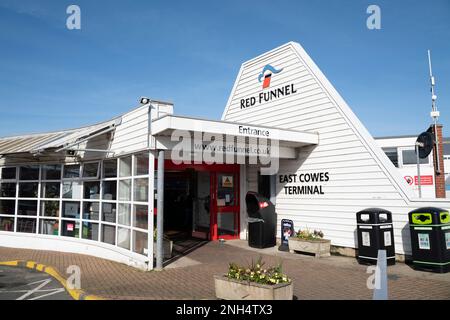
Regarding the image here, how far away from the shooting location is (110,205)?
10.2 meters

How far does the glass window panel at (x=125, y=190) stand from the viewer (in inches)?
369

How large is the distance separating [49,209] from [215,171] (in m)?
5.64

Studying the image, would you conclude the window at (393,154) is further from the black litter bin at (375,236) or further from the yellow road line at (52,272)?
the yellow road line at (52,272)

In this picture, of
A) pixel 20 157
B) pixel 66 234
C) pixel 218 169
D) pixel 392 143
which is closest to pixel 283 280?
pixel 218 169

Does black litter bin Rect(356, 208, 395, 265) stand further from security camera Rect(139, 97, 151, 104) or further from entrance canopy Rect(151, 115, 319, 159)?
security camera Rect(139, 97, 151, 104)

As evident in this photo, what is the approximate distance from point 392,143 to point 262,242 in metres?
15.5

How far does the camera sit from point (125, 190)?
9.57 meters

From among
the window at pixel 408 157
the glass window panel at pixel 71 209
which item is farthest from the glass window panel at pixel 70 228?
the window at pixel 408 157

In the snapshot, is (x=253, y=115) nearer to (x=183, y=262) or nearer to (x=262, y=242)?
(x=262, y=242)

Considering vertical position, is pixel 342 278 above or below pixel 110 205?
below

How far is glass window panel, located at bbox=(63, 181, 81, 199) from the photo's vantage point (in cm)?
1139

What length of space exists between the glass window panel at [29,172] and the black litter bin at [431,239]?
11563 mm
